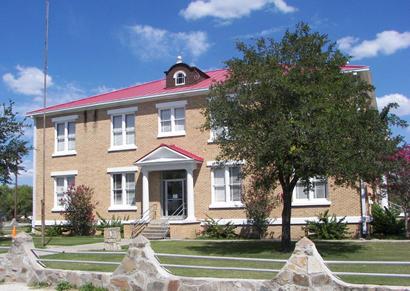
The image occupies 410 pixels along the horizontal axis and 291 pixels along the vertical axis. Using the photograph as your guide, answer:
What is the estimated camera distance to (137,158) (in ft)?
92.9

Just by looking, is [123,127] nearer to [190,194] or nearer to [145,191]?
[145,191]

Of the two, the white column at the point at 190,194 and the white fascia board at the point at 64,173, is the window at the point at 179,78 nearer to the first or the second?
the white column at the point at 190,194

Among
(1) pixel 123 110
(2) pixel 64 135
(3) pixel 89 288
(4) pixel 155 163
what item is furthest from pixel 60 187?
(3) pixel 89 288

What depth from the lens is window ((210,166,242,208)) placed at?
25.6 metres

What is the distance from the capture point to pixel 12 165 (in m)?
24.0

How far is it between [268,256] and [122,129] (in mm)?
15033

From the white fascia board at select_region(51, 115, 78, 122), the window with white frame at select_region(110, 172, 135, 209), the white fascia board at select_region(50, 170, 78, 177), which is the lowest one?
the window with white frame at select_region(110, 172, 135, 209)

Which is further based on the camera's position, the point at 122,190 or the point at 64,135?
the point at 64,135

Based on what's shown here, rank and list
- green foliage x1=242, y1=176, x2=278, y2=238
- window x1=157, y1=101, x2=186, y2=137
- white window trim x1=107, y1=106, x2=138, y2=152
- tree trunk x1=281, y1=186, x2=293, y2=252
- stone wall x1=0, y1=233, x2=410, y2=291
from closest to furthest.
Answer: stone wall x1=0, y1=233, x2=410, y2=291 → tree trunk x1=281, y1=186, x2=293, y2=252 → green foliage x1=242, y1=176, x2=278, y2=238 → window x1=157, y1=101, x2=186, y2=137 → white window trim x1=107, y1=106, x2=138, y2=152

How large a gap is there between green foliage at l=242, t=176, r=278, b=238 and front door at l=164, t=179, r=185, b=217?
435 cm

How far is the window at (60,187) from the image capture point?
30656 millimetres

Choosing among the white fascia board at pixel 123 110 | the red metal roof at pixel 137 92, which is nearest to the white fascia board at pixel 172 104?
the red metal roof at pixel 137 92

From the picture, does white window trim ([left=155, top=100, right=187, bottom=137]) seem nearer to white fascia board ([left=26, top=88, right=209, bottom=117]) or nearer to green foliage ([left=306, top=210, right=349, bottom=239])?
white fascia board ([left=26, top=88, right=209, bottom=117])

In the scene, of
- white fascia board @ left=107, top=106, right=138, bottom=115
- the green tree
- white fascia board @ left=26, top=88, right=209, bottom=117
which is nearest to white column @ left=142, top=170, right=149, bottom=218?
white fascia board @ left=107, top=106, right=138, bottom=115
